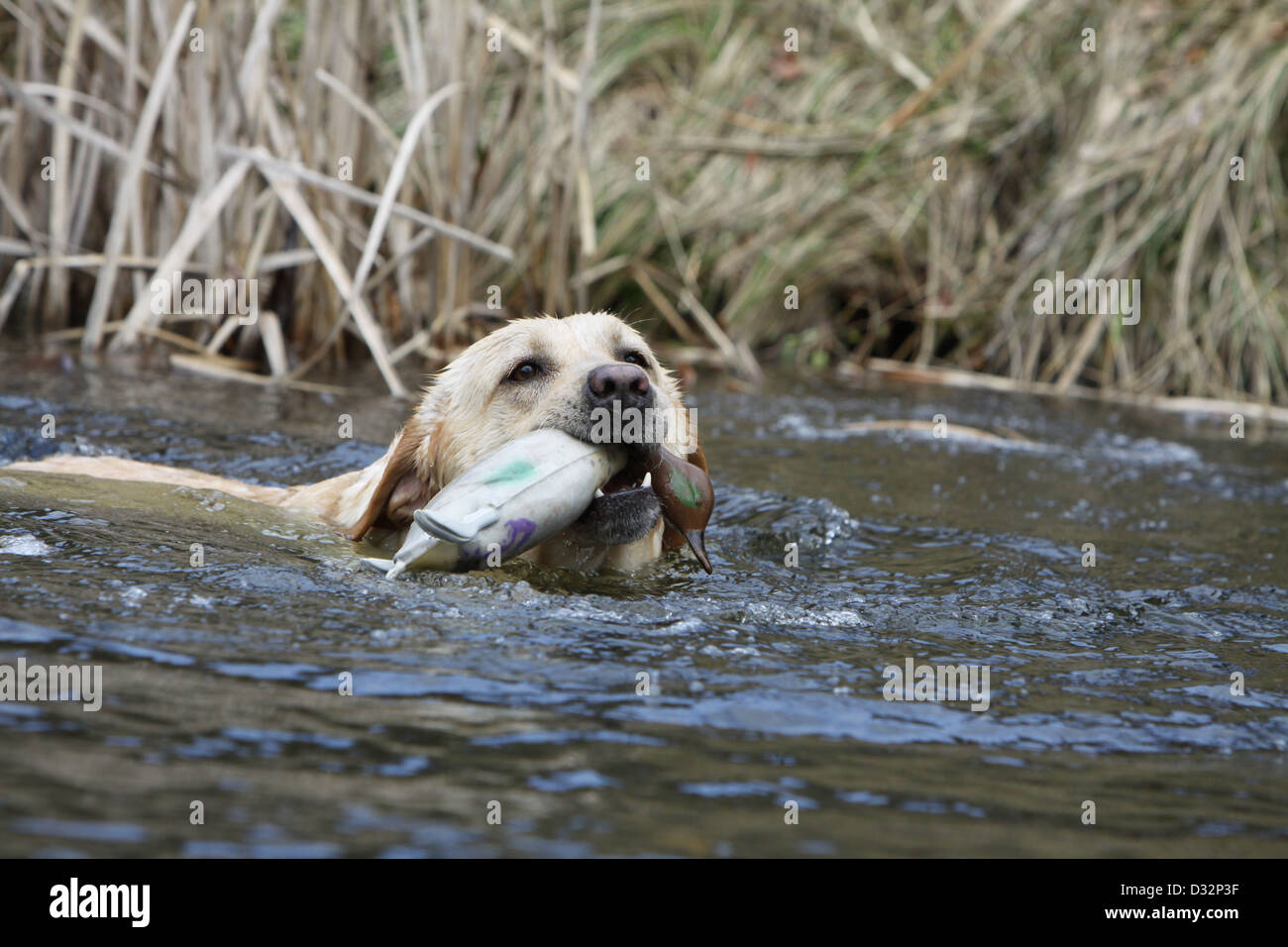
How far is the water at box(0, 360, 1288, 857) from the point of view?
2.29m

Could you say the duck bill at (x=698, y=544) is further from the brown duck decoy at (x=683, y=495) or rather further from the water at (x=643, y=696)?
Result: the water at (x=643, y=696)

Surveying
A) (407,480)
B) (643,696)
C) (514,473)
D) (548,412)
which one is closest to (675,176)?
(407,480)

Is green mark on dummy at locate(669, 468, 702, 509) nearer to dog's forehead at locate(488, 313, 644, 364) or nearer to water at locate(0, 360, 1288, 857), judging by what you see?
water at locate(0, 360, 1288, 857)

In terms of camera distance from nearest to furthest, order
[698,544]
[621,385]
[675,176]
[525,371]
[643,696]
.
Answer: [643,696]
[621,385]
[698,544]
[525,371]
[675,176]

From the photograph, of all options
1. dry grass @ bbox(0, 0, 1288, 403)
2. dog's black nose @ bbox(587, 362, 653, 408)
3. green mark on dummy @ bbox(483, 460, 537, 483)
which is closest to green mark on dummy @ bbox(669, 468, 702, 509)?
dog's black nose @ bbox(587, 362, 653, 408)

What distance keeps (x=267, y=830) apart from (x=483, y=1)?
6.75 meters

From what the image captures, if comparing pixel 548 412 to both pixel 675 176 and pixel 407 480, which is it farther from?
pixel 675 176

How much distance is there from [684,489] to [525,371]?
2.37 feet

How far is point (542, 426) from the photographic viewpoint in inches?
161
